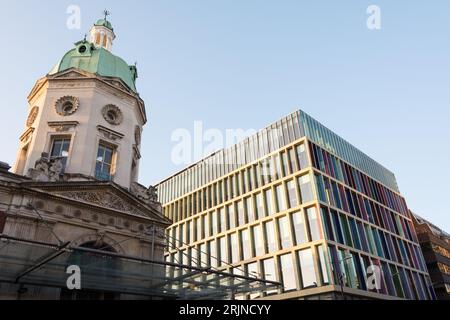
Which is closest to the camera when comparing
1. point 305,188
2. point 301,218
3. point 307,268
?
point 307,268

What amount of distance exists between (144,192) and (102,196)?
452 cm

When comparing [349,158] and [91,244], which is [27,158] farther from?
[349,158]

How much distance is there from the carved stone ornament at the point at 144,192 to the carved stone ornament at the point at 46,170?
546 centimetres

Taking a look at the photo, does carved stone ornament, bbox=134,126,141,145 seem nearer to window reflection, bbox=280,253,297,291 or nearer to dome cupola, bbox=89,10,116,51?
dome cupola, bbox=89,10,116,51

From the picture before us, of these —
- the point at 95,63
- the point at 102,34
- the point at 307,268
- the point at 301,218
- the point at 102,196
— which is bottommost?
the point at 307,268

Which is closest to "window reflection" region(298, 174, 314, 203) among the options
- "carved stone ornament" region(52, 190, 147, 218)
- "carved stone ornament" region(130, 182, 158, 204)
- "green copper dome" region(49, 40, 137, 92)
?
"carved stone ornament" region(130, 182, 158, 204)

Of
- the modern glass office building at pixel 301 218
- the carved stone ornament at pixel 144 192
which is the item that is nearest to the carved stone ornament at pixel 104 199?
the carved stone ornament at pixel 144 192

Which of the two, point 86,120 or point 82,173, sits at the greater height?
point 86,120

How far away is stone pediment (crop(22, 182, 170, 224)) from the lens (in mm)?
19328

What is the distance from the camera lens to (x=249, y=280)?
669 inches

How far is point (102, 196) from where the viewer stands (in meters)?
21.2

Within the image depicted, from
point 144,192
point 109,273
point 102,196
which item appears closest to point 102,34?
point 144,192

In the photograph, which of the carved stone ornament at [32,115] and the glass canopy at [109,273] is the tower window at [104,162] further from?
the glass canopy at [109,273]

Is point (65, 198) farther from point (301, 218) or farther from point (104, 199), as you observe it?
point (301, 218)
